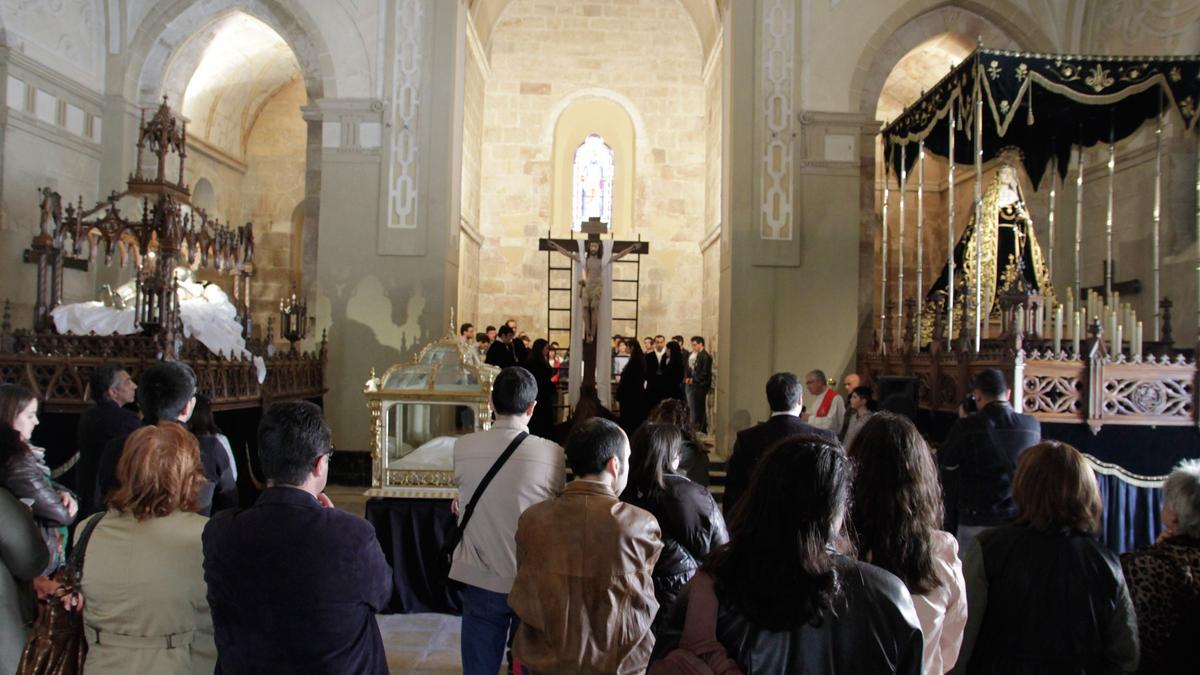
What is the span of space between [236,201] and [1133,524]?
15.7 metres

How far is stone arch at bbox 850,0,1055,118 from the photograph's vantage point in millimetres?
11938

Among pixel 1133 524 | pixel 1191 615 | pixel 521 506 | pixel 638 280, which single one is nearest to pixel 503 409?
pixel 521 506

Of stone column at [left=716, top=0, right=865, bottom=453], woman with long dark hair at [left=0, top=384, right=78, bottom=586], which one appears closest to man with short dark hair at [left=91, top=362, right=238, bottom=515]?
woman with long dark hair at [left=0, top=384, right=78, bottom=586]

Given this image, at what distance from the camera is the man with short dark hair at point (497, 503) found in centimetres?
349

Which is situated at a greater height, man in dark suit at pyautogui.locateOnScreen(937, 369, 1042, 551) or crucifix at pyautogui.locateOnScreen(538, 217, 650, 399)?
crucifix at pyautogui.locateOnScreen(538, 217, 650, 399)

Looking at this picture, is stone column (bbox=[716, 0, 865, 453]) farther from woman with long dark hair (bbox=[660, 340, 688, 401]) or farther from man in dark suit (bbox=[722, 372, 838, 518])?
man in dark suit (bbox=[722, 372, 838, 518])

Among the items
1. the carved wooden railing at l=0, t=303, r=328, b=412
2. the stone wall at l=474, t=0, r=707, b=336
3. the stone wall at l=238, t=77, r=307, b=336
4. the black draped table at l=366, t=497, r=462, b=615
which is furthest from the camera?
the stone wall at l=474, t=0, r=707, b=336

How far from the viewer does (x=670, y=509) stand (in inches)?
128

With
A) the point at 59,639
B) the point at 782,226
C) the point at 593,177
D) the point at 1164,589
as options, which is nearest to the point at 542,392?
the point at 782,226

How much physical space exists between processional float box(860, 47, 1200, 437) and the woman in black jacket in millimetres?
4805

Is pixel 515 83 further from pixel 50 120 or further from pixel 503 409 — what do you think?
pixel 503 409

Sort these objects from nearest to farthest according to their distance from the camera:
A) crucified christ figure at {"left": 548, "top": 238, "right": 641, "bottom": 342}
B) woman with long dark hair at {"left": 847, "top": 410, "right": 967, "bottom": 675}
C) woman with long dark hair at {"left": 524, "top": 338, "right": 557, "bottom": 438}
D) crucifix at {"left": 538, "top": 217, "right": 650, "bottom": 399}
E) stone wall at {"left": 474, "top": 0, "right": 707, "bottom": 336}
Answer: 1. woman with long dark hair at {"left": 847, "top": 410, "right": 967, "bottom": 675}
2. woman with long dark hair at {"left": 524, "top": 338, "right": 557, "bottom": 438}
3. crucifix at {"left": 538, "top": 217, "right": 650, "bottom": 399}
4. crucified christ figure at {"left": 548, "top": 238, "right": 641, "bottom": 342}
5. stone wall at {"left": 474, "top": 0, "right": 707, "bottom": 336}

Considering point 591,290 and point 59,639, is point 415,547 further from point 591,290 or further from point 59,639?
point 591,290

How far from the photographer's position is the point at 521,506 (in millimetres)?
3479
